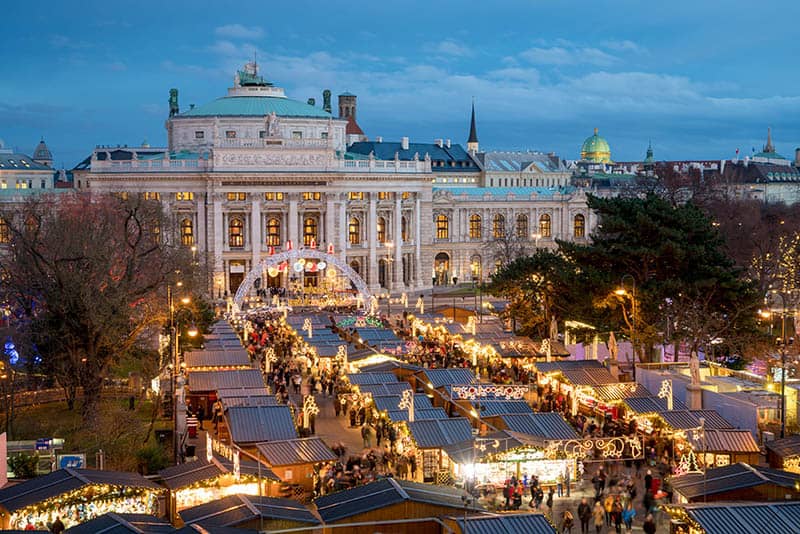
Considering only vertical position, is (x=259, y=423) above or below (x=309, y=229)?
below

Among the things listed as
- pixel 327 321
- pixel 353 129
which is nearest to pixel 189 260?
pixel 327 321

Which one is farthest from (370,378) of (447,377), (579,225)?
(579,225)

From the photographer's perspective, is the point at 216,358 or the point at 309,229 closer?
the point at 216,358

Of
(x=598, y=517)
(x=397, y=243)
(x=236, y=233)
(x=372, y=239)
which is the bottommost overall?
(x=598, y=517)

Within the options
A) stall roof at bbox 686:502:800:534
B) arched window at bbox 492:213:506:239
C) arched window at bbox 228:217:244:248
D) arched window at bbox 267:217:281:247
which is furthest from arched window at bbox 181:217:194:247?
stall roof at bbox 686:502:800:534

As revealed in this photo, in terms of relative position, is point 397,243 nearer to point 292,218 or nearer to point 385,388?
point 292,218

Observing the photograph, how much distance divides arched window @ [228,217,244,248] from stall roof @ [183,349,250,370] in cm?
5006

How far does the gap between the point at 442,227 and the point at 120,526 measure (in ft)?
294

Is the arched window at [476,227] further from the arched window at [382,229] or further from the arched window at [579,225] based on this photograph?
the arched window at [382,229]

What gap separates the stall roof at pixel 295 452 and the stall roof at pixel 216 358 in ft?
50.2

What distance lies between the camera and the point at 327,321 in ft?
219

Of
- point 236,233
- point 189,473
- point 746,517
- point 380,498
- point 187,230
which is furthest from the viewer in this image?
point 236,233

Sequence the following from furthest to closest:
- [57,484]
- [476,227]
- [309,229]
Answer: [476,227] < [309,229] < [57,484]

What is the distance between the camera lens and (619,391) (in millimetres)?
38531
